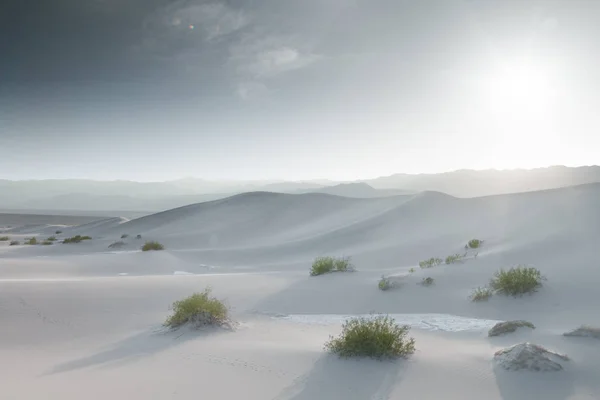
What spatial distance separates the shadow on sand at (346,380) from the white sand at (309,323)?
0.07ft

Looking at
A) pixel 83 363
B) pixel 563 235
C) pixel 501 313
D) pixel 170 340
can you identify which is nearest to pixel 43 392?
pixel 83 363

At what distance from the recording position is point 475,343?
6.07 m

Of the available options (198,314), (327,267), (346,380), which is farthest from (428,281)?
(346,380)

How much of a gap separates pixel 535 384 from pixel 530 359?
0.35m

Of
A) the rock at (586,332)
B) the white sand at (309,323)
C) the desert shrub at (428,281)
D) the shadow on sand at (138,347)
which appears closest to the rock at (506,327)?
the white sand at (309,323)

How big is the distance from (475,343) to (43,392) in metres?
5.41

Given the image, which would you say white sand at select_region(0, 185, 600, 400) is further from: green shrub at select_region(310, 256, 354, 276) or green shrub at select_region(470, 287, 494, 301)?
green shrub at select_region(310, 256, 354, 276)

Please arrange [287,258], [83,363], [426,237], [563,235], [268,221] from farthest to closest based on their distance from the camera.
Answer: [268,221]
[287,258]
[426,237]
[563,235]
[83,363]

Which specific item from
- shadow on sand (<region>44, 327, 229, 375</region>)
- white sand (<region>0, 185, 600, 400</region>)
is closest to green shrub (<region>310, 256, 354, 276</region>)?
white sand (<region>0, 185, 600, 400</region>)

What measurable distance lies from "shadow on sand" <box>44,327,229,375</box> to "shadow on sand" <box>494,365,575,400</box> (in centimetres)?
415

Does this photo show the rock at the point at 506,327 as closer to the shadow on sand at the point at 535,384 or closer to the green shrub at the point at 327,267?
the shadow on sand at the point at 535,384

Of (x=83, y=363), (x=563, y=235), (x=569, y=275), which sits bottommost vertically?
(x=83, y=363)

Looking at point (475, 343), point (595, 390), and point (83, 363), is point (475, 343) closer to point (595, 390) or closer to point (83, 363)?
point (595, 390)

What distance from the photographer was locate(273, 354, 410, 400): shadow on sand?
14.1 ft
